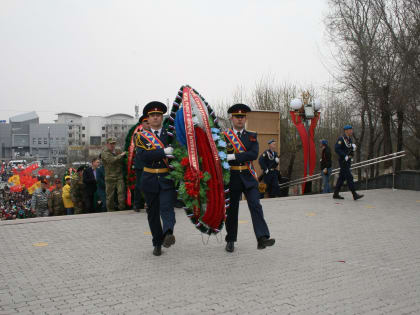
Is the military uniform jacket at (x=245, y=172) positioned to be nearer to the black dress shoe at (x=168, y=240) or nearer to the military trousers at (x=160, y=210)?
the military trousers at (x=160, y=210)

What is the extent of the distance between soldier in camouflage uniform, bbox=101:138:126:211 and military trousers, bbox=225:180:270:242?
4287 mm

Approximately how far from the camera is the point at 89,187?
10984 mm

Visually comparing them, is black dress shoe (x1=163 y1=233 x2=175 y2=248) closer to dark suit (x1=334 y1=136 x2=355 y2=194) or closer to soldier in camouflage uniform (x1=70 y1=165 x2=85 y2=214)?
soldier in camouflage uniform (x1=70 y1=165 x2=85 y2=214)

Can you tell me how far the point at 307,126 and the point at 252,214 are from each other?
491 inches

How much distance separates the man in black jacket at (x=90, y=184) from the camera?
10.9 m

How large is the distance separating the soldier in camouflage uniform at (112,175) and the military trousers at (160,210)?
402 centimetres

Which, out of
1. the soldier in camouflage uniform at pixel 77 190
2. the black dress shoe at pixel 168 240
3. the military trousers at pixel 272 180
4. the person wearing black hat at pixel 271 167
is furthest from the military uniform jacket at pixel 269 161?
the black dress shoe at pixel 168 240

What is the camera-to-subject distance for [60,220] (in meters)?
8.85

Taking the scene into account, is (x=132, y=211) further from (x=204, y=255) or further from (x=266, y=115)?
(x=266, y=115)

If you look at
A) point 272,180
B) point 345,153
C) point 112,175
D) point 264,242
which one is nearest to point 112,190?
point 112,175

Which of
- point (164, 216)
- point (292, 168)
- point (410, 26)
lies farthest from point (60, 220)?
point (292, 168)

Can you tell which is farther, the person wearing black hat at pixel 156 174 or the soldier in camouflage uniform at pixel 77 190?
the soldier in camouflage uniform at pixel 77 190

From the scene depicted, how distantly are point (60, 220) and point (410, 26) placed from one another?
1341 cm

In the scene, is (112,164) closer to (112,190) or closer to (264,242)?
(112,190)
